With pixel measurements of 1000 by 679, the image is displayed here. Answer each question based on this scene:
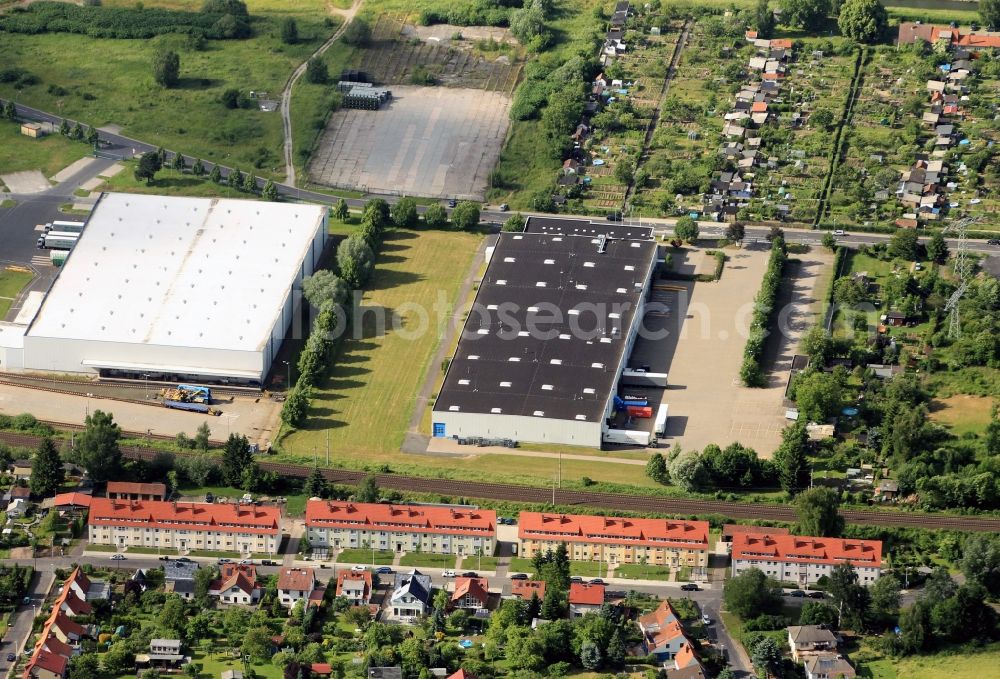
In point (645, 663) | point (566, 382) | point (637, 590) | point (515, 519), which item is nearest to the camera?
point (645, 663)

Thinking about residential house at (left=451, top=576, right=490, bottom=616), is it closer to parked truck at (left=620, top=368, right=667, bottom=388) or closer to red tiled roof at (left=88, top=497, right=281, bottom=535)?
red tiled roof at (left=88, top=497, right=281, bottom=535)

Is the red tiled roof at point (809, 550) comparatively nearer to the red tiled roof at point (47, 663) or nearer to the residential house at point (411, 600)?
the residential house at point (411, 600)

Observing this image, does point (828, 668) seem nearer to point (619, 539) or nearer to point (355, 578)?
point (619, 539)

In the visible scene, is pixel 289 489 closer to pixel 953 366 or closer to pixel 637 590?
pixel 637 590

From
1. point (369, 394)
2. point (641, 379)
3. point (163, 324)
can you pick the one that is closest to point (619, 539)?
point (641, 379)

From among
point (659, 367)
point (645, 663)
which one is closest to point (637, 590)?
point (645, 663)

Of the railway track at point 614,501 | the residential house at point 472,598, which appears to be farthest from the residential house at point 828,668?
the residential house at point 472,598
